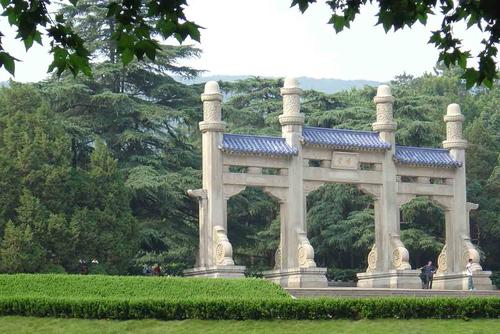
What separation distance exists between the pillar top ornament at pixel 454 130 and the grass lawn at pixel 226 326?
1115 centimetres

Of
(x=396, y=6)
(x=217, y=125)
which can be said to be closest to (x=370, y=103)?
(x=217, y=125)

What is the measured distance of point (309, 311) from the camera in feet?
63.4

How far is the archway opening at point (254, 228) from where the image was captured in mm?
32156

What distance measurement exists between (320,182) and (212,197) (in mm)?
3029

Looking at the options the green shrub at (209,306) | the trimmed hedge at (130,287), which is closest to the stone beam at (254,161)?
the trimmed hedge at (130,287)

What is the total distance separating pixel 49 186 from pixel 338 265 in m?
13.5

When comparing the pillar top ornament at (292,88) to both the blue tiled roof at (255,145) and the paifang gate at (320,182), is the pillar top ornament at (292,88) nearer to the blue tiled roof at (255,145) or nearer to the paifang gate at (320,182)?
the paifang gate at (320,182)

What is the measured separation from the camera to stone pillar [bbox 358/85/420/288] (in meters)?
27.5

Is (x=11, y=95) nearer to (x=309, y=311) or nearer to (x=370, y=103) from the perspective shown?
(x=309, y=311)

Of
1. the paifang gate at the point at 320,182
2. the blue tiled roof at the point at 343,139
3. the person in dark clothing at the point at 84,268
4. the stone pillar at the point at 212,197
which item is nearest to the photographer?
the person in dark clothing at the point at 84,268

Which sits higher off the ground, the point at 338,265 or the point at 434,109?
the point at 434,109

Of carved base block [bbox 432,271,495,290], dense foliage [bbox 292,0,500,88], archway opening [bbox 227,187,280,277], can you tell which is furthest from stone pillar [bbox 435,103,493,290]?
dense foliage [bbox 292,0,500,88]

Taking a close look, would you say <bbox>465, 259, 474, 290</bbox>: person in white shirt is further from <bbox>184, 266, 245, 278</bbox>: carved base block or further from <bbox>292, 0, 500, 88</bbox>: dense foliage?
<bbox>292, 0, 500, 88</bbox>: dense foliage

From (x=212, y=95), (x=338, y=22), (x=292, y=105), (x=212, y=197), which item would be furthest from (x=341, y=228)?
(x=338, y=22)
